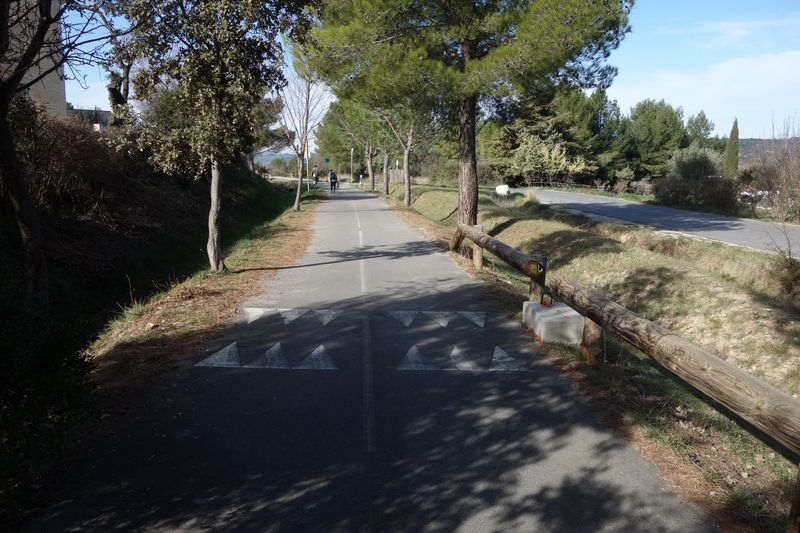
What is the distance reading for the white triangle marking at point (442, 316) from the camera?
8.41 m

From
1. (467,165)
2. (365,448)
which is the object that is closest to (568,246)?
(467,165)

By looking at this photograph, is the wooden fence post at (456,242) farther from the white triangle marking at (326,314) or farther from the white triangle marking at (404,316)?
the white triangle marking at (326,314)

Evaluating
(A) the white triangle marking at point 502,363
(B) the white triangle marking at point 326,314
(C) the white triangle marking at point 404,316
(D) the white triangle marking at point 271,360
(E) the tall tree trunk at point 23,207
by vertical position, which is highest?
(E) the tall tree trunk at point 23,207

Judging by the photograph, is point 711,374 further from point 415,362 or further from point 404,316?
point 404,316

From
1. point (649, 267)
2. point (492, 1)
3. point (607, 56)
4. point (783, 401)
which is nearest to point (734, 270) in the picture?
point (649, 267)

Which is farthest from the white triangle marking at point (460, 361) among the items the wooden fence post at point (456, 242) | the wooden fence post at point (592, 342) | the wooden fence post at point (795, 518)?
the wooden fence post at point (456, 242)

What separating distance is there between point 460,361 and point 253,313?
344 centimetres

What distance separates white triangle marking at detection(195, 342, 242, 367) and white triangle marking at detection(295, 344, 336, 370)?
0.72 m

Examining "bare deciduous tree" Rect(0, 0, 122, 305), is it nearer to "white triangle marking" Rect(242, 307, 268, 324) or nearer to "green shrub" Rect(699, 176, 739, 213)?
"white triangle marking" Rect(242, 307, 268, 324)

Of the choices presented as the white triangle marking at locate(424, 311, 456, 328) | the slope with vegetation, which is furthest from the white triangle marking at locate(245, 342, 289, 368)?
the white triangle marking at locate(424, 311, 456, 328)

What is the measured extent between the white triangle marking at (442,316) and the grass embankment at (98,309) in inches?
118

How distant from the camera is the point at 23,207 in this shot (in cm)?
743

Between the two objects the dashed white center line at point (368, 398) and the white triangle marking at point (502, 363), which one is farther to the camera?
the white triangle marking at point (502, 363)

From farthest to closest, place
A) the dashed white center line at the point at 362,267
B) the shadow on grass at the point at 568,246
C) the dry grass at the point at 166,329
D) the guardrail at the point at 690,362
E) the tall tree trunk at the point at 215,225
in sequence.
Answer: the shadow on grass at the point at 568,246, the tall tree trunk at the point at 215,225, the dashed white center line at the point at 362,267, the dry grass at the point at 166,329, the guardrail at the point at 690,362
